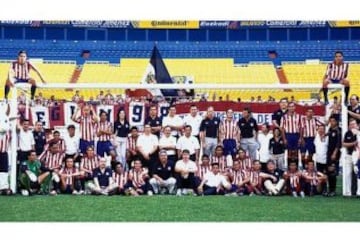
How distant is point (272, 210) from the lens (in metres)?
5.30

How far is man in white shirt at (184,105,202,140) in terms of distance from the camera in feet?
21.2

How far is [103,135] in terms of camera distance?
655cm

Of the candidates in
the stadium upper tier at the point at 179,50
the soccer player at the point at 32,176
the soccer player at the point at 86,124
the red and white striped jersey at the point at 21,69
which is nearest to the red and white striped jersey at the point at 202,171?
the soccer player at the point at 86,124

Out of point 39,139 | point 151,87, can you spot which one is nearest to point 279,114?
point 151,87

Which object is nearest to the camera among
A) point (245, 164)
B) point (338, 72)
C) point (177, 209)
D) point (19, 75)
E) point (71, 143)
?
point (177, 209)

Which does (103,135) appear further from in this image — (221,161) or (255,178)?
(255,178)

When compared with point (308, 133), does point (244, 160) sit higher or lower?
lower

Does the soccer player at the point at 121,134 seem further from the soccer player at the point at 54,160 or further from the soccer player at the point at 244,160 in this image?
the soccer player at the point at 244,160

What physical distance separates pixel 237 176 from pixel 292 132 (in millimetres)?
721

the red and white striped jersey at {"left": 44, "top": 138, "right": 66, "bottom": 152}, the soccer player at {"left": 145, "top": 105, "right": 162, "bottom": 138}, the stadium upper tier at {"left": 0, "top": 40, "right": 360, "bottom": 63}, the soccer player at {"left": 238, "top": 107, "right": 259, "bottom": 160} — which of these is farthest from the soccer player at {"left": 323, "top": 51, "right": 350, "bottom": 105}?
the red and white striped jersey at {"left": 44, "top": 138, "right": 66, "bottom": 152}

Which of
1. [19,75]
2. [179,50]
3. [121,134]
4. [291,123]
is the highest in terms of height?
[179,50]

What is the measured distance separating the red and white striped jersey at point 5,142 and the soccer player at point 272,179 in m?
2.34

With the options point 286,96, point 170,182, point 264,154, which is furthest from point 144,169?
point 286,96

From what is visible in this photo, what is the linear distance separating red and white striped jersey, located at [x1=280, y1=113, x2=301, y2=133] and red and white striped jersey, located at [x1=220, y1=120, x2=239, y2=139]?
1.47 ft
